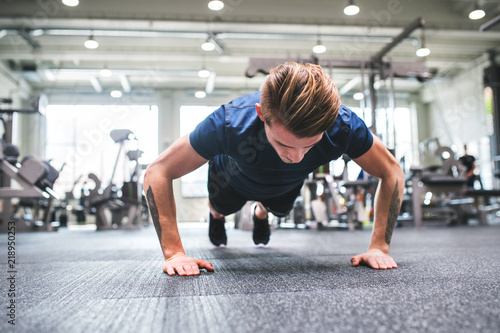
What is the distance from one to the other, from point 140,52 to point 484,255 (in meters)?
7.49

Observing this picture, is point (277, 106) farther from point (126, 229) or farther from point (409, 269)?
point (126, 229)

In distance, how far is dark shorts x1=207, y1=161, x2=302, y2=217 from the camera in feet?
5.32

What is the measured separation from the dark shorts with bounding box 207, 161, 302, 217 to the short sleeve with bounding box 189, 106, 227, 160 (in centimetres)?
40

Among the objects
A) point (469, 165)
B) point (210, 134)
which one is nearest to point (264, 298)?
point (210, 134)

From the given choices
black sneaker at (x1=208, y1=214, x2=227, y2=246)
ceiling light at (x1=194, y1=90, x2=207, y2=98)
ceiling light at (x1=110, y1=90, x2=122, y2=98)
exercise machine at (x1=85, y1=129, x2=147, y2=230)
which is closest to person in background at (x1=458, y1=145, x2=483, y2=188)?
exercise machine at (x1=85, y1=129, x2=147, y2=230)

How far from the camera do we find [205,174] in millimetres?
2432

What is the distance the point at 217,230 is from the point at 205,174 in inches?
18.7

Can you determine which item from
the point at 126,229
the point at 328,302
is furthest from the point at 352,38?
the point at 328,302

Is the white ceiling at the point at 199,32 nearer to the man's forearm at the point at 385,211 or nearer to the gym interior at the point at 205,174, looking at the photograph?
the gym interior at the point at 205,174

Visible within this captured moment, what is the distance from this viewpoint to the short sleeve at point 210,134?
3.74 feet

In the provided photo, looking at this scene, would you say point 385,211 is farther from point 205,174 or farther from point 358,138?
point 205,174

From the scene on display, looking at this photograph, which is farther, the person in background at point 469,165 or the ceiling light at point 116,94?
the ceiling light at point 116,94

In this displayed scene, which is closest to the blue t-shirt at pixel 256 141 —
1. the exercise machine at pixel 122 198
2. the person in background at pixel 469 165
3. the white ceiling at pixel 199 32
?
the exercise machine at pixel 122 198

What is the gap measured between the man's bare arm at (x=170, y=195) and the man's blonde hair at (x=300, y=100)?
32 cm
